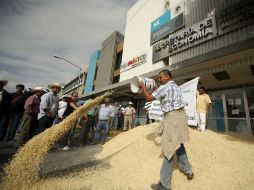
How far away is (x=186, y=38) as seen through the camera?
9.39m

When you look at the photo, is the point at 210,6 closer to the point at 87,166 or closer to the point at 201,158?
the point at 201,158

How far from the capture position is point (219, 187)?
2.57 metres

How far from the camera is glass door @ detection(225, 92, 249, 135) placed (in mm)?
7857

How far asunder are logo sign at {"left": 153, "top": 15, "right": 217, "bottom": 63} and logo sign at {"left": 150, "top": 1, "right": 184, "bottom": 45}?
2.01ft

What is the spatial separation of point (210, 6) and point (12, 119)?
10.4 metres

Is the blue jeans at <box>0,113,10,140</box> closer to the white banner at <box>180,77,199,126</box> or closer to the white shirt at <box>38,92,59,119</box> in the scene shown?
the white shirt at <box>38,92,59,119</box>

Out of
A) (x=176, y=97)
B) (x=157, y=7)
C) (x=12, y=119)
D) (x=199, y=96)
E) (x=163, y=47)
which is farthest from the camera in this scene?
(x=157, y=7)

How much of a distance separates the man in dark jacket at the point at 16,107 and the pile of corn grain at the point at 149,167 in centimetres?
302

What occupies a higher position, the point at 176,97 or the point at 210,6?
the point at 210,6

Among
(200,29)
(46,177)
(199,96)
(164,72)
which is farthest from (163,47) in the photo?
(46,177)

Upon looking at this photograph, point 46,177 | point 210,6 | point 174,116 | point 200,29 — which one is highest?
point 210,6

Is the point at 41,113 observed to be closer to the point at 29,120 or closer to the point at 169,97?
the point at 29,120

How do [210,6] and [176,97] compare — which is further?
[210,6]

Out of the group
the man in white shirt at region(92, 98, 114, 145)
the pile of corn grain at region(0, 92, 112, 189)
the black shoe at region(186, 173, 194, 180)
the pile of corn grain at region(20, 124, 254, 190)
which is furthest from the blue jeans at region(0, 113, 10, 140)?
the black shoe at region(186, 173, 194, 180)
